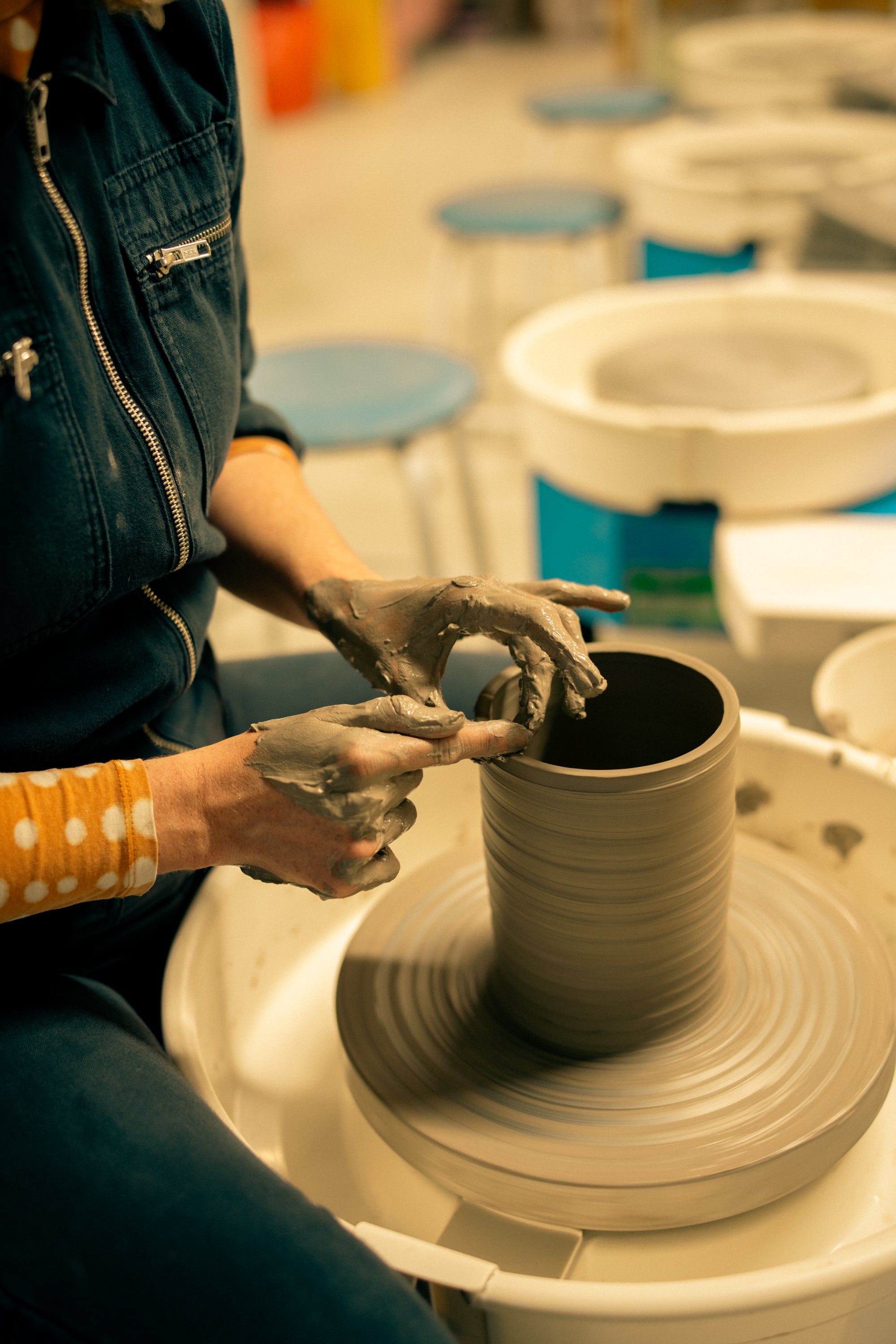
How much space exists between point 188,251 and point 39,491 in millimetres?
265

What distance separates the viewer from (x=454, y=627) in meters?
0.98

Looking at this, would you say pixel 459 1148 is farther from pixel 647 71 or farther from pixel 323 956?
pixel 647 71

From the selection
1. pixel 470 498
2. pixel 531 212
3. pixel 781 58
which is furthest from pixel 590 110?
pixel 470 498

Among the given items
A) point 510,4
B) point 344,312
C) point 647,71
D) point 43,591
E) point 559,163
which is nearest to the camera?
point 43,591

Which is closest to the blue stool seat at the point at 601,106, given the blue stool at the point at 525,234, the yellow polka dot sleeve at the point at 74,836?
the blue stool at the point at 525,234

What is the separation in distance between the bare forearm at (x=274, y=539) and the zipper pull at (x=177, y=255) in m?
0.29

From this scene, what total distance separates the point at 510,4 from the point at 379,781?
10960mm

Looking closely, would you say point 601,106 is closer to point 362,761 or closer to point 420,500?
point 420,500

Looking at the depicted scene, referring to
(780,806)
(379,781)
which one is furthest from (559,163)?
(379,781)

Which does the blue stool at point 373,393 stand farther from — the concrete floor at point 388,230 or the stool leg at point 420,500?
the concrete floor at point 388,230

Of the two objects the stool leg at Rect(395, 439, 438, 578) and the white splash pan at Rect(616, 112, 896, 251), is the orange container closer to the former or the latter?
the white splash pan at Rect(616, 112, 896, 251)

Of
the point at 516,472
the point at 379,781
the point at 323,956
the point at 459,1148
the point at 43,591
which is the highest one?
the point at 43,591

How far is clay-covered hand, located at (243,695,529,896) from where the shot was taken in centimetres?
81

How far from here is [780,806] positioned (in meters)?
1.18
